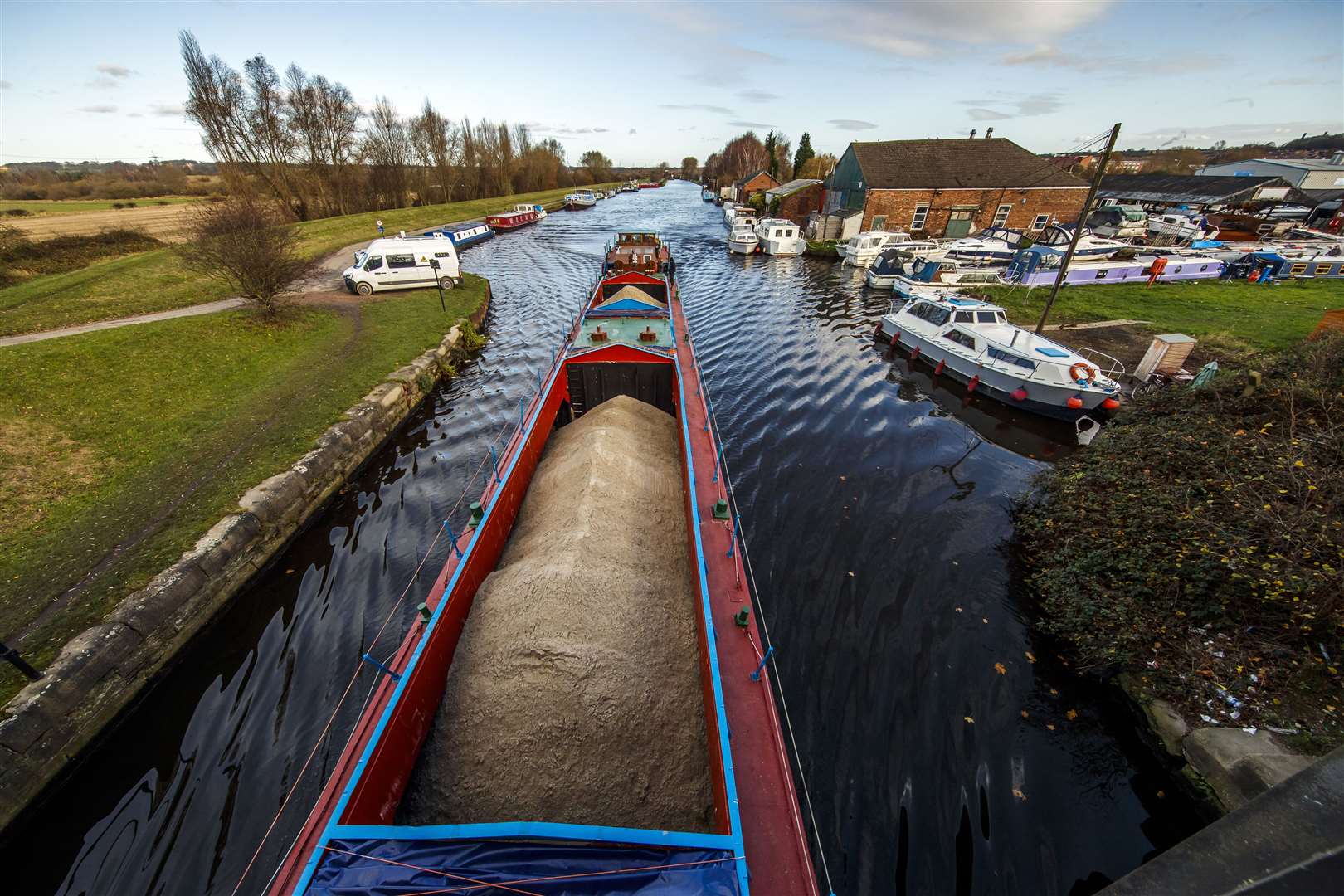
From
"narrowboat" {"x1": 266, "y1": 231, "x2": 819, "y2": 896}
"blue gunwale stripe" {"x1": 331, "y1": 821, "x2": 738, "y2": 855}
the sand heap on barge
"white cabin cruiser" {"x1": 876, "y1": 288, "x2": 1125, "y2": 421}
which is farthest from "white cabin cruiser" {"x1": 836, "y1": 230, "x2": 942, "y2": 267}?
"blue gunwale stripe" {"x1": 331, "y1": 821, "x2": 738, "y2": 855}

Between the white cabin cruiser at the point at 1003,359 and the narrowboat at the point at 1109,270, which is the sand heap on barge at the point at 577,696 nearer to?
the white cabin cruiser at the point at 1003,359

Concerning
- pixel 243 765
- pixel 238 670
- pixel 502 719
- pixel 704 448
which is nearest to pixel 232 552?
pixel 238 670

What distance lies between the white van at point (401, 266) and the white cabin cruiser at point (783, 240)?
23.3 m

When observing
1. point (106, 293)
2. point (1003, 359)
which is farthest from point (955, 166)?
point (106, 293)

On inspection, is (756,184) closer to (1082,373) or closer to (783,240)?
(783,240)

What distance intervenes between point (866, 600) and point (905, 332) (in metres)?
13.7

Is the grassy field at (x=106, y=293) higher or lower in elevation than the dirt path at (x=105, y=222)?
lower

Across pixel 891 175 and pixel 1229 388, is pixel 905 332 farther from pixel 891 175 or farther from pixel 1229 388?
pixel 891 175

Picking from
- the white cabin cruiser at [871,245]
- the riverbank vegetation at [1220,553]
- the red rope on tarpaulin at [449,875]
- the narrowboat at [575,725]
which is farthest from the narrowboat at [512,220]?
the red rope on tarpaulin at [449,875]

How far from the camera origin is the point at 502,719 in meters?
4.73

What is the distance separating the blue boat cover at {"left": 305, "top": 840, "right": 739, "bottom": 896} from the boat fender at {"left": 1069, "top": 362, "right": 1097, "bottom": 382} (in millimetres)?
14766

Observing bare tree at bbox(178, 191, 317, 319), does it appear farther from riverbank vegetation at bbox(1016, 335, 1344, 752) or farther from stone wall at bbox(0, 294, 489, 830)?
riverbank vegetation at bbox(1016, 335, 1344, 752)

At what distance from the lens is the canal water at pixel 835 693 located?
5.10 m

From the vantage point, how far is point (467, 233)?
40.8 metres
